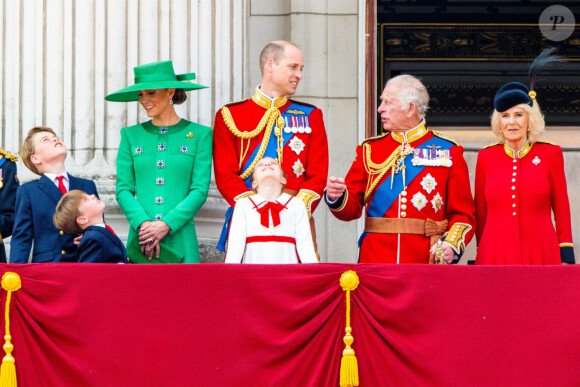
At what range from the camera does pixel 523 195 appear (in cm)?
711

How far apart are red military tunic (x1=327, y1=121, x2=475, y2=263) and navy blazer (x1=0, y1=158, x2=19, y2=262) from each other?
1745mm

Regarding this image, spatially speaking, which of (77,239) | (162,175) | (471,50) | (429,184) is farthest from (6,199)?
(471,50)

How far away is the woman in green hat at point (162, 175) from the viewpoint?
7.21 meters

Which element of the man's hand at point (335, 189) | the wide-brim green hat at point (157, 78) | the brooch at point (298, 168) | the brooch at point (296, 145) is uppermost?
the wide-brim green hat at point (157, 78)

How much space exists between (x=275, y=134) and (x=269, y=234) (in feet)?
2.81

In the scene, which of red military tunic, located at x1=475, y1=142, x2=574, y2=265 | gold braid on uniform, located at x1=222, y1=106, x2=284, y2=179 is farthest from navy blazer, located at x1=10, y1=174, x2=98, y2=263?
red military tunic, located at x1=475, y1=142, x2=574, y2=265

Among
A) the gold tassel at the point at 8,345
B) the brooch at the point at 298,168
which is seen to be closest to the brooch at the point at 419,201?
the brooch at the point at 298,168

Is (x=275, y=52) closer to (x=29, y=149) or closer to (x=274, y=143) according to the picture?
(x=274, y=143)

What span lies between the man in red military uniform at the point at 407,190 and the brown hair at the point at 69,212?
1273mm

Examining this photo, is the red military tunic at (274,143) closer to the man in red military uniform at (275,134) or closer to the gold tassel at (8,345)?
the man in red military uniform at (275,134)

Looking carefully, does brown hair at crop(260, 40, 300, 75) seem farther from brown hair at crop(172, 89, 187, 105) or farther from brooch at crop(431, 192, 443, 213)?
brooch at crop(431, 192, 443, 213)

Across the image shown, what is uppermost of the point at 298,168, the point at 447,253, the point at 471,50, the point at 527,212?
the point at 471,50

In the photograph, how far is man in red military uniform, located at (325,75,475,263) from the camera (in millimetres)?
→ 7086

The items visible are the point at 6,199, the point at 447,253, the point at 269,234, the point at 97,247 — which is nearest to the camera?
the point at 269,234
